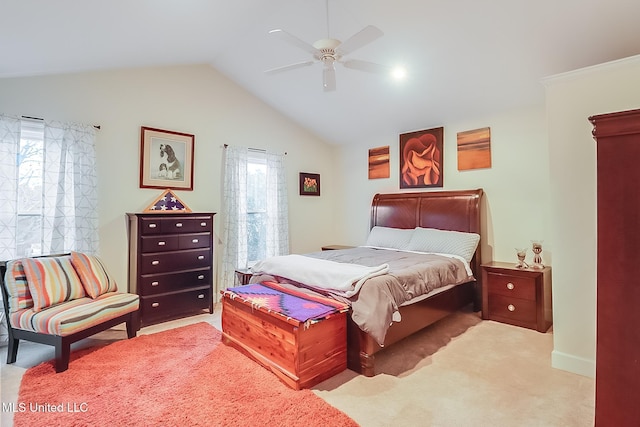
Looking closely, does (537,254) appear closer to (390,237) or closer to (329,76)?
(390,237)

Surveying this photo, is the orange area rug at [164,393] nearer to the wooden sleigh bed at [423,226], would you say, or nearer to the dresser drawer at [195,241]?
the wooden sleigh bed at [423,226]

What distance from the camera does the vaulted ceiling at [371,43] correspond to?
246cm

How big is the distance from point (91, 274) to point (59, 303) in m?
0.36

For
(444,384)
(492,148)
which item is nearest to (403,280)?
(444,384)

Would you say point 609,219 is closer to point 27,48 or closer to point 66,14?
point 66,14

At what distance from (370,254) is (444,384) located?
1853 mm

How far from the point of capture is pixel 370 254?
155 inches

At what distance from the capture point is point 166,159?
4090mm

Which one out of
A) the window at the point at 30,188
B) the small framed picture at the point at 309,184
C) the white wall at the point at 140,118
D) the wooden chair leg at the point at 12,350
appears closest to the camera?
the wooden chair leg at the point at 12,350

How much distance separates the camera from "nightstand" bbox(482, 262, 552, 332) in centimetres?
324

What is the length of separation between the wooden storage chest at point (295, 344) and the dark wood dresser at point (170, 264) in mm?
1369

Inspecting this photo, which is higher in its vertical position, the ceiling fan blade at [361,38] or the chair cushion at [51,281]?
the ceiling fan blade at [361,38]

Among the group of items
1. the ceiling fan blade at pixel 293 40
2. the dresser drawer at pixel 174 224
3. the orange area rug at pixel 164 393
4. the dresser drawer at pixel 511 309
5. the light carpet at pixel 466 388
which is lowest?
the orange area rug at pixel 164 393

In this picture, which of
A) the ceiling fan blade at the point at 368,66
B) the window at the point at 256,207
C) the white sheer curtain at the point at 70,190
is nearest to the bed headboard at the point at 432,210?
the window at the point at 256,207
